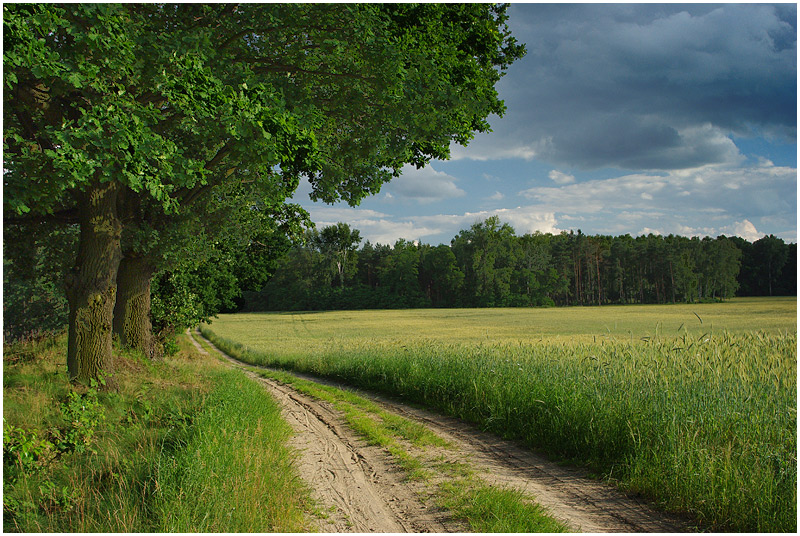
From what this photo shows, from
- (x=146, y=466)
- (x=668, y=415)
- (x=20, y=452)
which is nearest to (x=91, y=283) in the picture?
(x=20, y=452)

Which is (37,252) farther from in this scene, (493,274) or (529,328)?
(493,274)

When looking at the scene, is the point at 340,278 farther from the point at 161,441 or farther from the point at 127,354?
the point at 161,441

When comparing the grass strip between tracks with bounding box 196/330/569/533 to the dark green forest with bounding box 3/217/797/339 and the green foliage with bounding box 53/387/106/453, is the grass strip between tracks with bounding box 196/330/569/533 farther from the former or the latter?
the dark green forest with bounding box 3/217/797/339

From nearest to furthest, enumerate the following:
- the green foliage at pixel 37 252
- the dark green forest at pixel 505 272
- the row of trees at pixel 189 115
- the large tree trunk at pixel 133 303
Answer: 1. the row of trees at pixel 189 115
2. the green foliage at pixel 37 252
3. the large tree trunk at pixel 133 303
4. the dark green forest at pixel 505 272

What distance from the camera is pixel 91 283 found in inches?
387

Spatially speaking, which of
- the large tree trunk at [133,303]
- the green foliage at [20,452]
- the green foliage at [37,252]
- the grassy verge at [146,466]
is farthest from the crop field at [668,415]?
the green foliage at [37,252]

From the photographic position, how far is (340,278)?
283 ft

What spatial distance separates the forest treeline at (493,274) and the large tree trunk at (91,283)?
64487 millimetres

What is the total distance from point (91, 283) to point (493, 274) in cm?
9092

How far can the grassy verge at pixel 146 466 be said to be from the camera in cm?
462

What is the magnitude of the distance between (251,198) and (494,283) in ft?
285

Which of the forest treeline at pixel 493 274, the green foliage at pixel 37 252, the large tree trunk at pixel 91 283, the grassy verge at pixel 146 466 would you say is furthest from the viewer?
the forest treeline at pixel 493 274

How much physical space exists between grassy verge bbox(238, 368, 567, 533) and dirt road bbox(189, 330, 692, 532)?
0.55ft

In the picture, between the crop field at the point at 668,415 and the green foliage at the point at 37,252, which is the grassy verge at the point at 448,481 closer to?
the crop field at the point at 668,415
